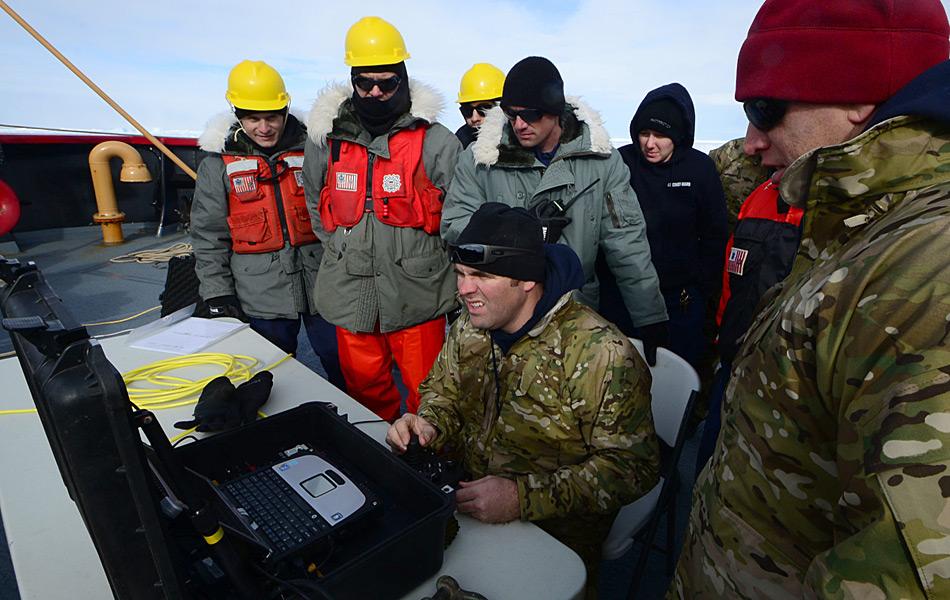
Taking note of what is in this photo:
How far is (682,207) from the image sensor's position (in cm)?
263

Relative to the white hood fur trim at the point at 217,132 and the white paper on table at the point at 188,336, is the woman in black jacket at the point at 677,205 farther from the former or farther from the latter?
the white hood fur trim at the point at 217,132

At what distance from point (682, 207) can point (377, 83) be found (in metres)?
1.60

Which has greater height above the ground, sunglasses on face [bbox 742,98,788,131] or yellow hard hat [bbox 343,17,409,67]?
yellow hard hat [bbox 343,17,409,67]

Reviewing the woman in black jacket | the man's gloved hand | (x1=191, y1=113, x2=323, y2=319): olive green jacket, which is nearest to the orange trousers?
(x1=191, y1=113, x2=323, y2=319): olive green jacket

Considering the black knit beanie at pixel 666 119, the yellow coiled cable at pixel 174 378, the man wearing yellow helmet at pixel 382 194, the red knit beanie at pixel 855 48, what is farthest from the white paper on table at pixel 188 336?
the black knit beanie at pixel 666 119

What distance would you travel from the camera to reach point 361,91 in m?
2.31

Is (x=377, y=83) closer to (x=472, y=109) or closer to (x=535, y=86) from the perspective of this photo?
(x=535, y=86)

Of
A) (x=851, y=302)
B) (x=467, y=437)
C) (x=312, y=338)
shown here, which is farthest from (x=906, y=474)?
(x=312, y=338)

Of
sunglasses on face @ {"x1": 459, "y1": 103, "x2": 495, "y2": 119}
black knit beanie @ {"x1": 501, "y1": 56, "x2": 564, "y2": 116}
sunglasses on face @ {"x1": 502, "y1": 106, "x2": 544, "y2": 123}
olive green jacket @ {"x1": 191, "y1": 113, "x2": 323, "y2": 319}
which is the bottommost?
olive green jacket @ {"x1": 191, "y1": 113, "x2": 323, "y2": 319}

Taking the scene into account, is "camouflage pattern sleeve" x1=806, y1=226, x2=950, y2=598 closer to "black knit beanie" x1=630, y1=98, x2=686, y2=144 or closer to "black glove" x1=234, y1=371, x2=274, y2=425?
"black glove" x1=234, y1=371, x2=274, y2=425

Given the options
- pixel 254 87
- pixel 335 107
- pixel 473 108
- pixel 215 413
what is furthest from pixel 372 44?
pixel 215 413

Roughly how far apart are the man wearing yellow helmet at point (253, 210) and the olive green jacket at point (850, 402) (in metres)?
2.29

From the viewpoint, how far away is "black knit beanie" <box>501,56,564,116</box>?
2.04 metres

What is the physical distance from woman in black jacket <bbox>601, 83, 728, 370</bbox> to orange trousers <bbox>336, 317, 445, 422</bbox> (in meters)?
1.00
